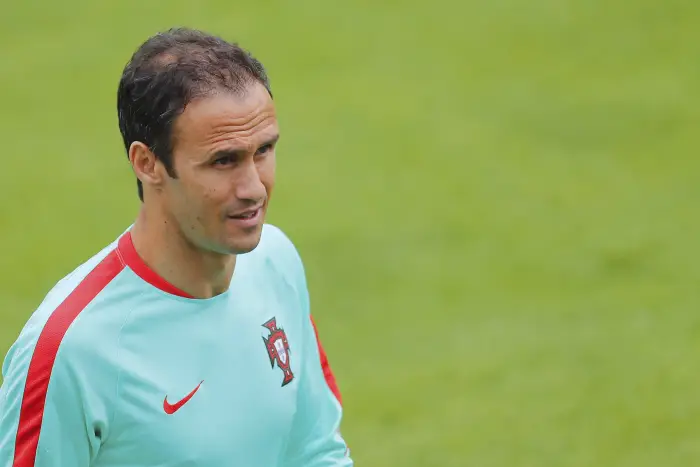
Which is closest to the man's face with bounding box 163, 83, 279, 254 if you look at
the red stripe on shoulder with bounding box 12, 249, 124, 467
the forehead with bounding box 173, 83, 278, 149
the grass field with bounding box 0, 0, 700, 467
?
the forehead with bounding box 173, 83, 278, 149

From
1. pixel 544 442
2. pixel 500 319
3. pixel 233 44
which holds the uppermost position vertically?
pixel 233 44

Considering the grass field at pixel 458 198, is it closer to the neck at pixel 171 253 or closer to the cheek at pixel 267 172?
the neck at pixel 171 253

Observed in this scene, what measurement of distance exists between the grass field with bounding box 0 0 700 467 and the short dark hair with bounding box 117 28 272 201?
14.9 feet

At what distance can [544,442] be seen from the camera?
25.5ft

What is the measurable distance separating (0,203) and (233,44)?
24.5 ft

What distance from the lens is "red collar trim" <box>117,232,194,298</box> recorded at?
11.6ft

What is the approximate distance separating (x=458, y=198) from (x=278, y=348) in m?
6.88

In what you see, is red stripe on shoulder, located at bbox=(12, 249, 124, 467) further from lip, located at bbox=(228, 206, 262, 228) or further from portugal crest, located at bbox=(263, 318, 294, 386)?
portugal crest, located at bbox=(263, 318, 294, 386)

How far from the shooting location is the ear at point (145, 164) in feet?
11.3

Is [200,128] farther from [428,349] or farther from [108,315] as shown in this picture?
[428,349]

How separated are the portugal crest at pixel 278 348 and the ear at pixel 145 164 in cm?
60

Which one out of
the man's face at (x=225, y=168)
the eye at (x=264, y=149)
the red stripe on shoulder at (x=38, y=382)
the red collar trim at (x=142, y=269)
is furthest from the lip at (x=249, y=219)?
the red stripe on shoulder at (x=38, y=382)

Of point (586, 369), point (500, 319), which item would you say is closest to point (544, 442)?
point (586, 369)

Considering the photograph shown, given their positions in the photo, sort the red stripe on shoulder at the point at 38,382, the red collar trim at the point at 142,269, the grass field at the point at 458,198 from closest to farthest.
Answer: the red stripe on shoulder at the point at 38,382
the red collar trim at the point at 142,269
the grass field at the point at 458,198
